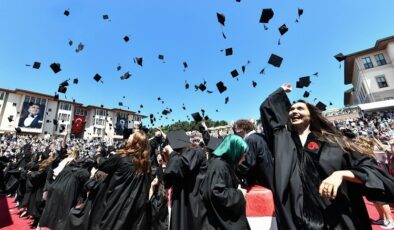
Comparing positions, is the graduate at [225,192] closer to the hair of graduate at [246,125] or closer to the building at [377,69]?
the hair of graduate at [246,125]

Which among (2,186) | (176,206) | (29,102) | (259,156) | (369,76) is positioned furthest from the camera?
(29,102)

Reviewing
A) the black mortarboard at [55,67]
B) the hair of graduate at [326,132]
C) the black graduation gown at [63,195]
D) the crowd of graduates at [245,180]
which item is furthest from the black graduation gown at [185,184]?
the black mortarboard at [55,67]

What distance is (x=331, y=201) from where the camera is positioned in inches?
69.8

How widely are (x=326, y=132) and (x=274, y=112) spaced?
0.52 metres

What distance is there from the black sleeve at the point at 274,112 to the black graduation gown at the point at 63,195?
210 inches

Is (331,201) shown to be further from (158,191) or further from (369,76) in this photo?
(369,76)

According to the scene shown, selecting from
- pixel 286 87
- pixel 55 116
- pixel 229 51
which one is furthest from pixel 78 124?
pixel 286 87

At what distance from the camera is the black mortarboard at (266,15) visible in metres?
6.90

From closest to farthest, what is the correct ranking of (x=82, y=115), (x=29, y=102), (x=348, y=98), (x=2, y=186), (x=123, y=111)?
1. (x=2, y=186)
2. (x=29, y=102)
3. (x=348, y=98)
4. (x=82, y=115)
5. (x=123, y=111)

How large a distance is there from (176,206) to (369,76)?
41954 mm

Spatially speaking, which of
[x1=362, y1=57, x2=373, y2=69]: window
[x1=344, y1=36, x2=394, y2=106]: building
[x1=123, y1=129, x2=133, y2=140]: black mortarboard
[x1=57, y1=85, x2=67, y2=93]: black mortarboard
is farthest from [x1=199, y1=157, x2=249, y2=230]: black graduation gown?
[x1=362, y1=57, x2=373, y2=69]: window

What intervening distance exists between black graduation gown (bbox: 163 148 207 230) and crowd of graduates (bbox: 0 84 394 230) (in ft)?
0.04

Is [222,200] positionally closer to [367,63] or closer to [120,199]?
[120,199]

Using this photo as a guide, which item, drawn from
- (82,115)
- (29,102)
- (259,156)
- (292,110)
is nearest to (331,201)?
(292,110)
